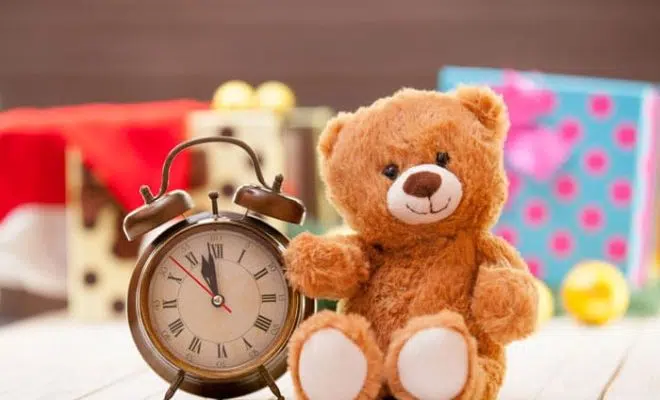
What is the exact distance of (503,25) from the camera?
3043 millimetres

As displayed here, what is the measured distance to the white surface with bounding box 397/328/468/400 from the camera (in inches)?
38.3

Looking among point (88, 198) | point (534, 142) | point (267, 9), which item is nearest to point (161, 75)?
point (267, 9)

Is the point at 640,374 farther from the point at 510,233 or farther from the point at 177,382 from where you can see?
the point at 510,233

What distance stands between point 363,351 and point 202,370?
23 cm

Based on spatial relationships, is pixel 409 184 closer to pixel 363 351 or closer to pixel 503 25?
pixel 363 351

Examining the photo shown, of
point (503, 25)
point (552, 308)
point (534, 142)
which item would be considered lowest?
point (552, 308)

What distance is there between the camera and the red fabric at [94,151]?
7.06 ft

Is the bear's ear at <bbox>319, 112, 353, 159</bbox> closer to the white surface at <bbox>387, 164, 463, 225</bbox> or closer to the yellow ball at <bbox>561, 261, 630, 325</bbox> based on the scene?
the white surface at <bbox>387, 164, 463, 225</bbox>

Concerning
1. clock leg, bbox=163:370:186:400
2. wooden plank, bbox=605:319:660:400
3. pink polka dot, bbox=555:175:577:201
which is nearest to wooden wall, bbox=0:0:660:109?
pink polka dot, bbox=555:175:577:201

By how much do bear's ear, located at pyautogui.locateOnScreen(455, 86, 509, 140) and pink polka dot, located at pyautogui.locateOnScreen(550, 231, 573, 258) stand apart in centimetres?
119

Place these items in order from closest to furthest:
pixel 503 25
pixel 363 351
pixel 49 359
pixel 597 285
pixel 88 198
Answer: pixel 363 351
pixel 49 359
pixel 597 285
pixel 88 198
pixel 503 25

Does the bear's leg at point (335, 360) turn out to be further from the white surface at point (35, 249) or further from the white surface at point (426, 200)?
the white surface at point (35, 249)

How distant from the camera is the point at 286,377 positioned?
1.37 m

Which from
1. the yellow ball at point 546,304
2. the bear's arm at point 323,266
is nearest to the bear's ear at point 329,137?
the bear's arm at point 323,266
